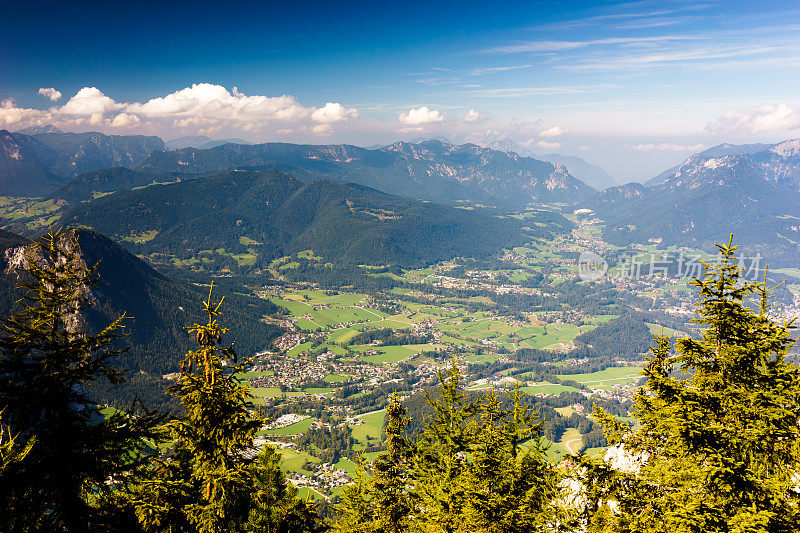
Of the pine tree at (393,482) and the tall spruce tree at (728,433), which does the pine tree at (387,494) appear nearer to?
the pine tree at (393,482)

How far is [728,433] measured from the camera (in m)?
11.0

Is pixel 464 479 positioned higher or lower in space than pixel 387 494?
higher

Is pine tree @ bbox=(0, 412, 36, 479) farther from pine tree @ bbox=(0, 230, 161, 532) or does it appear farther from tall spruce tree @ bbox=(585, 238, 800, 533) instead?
tall spruce tree @ bbox=(585, 238, 800, 533)

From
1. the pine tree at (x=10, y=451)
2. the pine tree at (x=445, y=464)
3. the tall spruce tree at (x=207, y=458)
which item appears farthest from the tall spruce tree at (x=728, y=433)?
the pine tree at (x=10, y=451)

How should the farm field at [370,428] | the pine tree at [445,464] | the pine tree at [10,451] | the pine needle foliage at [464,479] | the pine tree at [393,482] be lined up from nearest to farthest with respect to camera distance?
the pine tree at [10,451] < the pine needle foliage at [464,479] < the pine tree at [445,464] < the pine tree at [393,482] < the farm field at [370,428]

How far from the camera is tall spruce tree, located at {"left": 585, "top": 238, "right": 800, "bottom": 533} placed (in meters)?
10.5

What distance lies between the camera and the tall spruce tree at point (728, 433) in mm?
10539

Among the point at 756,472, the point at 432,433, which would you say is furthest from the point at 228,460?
the point at 756,472

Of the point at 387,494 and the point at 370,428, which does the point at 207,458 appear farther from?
the point at 370,428

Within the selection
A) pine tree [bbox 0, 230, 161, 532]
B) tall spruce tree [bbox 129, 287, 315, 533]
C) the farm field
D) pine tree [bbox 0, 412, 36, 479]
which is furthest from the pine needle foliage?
the farm field

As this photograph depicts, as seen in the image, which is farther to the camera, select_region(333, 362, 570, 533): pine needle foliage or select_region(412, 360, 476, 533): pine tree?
select_region(412, 360, 476, 533): pine tree

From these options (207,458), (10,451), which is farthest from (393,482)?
(10,451)

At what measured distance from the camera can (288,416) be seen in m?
141

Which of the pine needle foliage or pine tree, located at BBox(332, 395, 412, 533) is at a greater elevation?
the pine needle foliage
